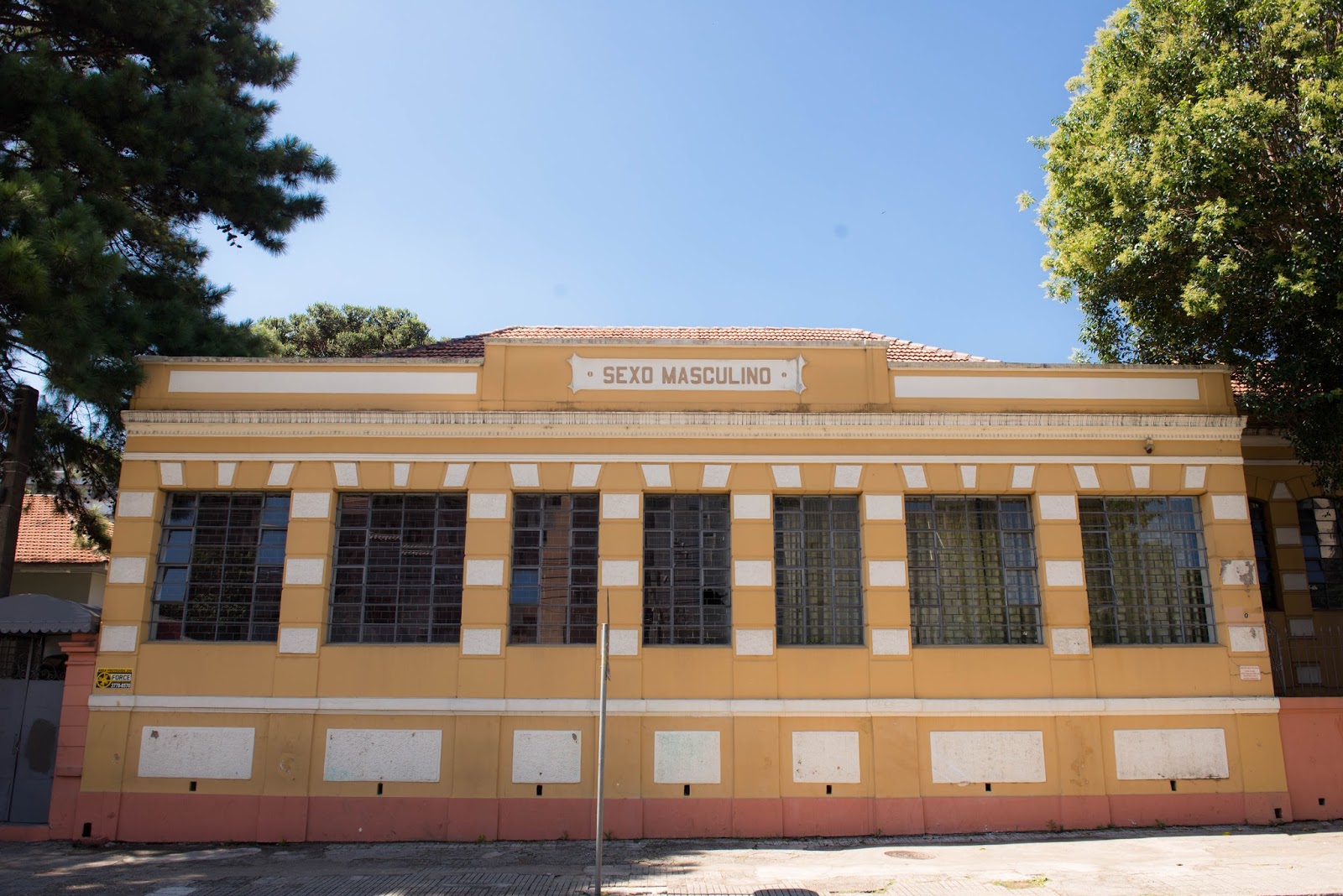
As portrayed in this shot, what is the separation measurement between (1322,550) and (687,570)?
11.3 m

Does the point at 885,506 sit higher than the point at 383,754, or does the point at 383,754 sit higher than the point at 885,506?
the point at 885,506

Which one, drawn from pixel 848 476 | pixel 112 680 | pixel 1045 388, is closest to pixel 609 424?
pixel 848 476

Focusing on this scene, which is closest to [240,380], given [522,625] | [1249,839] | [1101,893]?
[522,625]

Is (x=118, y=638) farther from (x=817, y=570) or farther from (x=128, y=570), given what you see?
(x=817, y=570)

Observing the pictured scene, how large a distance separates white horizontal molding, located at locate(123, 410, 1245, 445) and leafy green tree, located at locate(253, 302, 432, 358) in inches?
903

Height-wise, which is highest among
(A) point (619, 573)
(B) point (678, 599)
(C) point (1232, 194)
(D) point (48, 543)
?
(C) point (1232, 194)

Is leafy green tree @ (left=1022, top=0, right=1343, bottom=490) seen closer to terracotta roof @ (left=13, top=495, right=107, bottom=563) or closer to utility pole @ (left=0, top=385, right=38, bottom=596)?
utility pole @ (left=0, top=385, right=38, bottom=596)

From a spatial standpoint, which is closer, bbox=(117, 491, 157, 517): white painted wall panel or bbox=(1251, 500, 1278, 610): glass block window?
bbox=(117, 491, 157, 517): white painted wall panel

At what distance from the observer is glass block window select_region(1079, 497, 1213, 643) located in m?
13.8

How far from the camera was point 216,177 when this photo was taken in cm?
1628

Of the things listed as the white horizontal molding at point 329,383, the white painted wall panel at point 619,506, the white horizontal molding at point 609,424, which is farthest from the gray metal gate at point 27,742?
the white painted wall panel at point 619,506

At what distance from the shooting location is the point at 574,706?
512 inches

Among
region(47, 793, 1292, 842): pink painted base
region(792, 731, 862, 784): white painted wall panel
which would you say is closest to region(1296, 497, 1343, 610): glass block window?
region(47, 793, 1292, 842): pink painted base

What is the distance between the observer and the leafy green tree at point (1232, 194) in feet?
44.3
